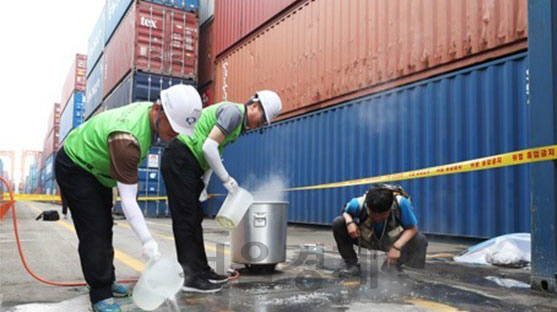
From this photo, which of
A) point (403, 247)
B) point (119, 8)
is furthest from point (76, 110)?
point (403, 247)

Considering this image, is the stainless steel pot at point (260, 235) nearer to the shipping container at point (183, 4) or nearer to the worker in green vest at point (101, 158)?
the worker in green vest at point (101, 158)

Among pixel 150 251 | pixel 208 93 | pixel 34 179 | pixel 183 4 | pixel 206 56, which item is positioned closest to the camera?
pixel 150 251

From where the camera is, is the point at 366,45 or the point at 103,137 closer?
the point at 103,137

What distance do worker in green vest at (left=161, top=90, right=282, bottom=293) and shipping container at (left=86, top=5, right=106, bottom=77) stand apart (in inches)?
815

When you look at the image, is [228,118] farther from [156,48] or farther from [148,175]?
[156,48]

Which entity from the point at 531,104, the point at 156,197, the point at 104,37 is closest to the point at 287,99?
the point at 156,197

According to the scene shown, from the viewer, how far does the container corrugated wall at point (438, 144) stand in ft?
19.3

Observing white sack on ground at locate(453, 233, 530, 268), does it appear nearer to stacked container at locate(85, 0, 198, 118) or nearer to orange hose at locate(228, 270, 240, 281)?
orange hose at locate(228, 270, 240, 281)

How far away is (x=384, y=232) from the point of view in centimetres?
383

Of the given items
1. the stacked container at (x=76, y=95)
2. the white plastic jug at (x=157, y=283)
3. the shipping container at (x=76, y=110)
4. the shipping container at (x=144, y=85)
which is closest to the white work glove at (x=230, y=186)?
the white plastic jug at (x=157, y=283)

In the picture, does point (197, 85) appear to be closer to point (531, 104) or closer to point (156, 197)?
point (156, 197)

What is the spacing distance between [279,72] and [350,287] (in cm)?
803

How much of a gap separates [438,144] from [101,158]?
555 cm

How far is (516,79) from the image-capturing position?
5.91 meters
